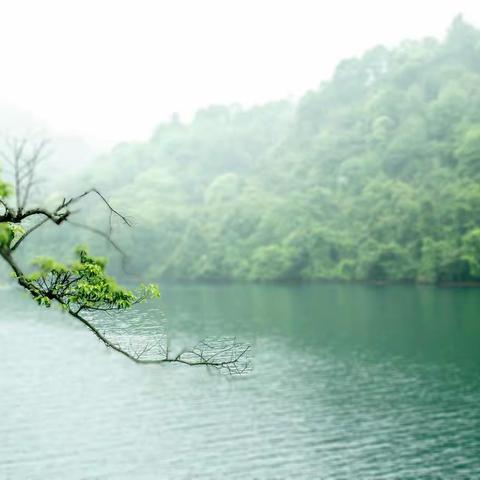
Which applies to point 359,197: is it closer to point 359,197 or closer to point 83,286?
point 359,197

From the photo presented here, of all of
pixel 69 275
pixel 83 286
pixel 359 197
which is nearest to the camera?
pixel 83 286

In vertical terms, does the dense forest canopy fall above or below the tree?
above

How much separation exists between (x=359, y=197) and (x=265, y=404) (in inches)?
4049

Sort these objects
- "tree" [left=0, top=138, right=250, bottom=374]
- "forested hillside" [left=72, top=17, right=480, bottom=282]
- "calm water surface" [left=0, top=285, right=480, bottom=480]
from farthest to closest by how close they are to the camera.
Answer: "forested hillside" [left=72, top=17, right=480, bottom=282] < "calm water surface" [left=0, top=285, right=480, bottom=480] < "tree" [left=0, top=138, right=250, bottom=374]

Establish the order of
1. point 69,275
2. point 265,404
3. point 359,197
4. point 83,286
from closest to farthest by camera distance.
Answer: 1. point 83,286
2. point 69,275
3. point 265,404
4. point 359,197

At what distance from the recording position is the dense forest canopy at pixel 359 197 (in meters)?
117

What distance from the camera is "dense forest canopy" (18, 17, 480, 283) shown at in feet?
385

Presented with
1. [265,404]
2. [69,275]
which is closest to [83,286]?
[69,275]

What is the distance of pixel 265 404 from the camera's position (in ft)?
144

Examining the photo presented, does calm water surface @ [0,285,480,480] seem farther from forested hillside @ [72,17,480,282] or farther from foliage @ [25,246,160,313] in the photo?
forested hillside @ [72,17,480,282]

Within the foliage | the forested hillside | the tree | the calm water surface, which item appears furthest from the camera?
the forested hillside

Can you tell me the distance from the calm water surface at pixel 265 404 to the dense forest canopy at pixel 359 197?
41.1 meters

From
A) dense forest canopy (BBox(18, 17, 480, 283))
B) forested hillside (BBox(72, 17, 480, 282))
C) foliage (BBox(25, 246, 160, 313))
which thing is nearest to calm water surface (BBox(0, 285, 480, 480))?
foliage (BBox(25, 246, 160, 313))

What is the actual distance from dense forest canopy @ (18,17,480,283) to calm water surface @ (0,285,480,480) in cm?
4106
